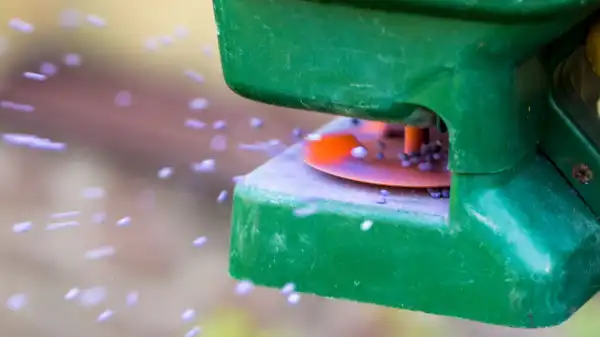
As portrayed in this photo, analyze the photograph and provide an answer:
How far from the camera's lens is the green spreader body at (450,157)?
0.84 metres

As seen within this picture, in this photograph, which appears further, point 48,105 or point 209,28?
point 48,105

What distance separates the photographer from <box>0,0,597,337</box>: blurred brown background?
7.03 ft

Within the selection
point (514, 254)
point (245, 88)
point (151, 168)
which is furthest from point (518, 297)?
point (151, 168)

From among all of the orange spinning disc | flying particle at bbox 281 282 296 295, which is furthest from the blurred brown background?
flying particle at bbox 281 282 296 295

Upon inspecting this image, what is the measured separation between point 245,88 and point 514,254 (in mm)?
248

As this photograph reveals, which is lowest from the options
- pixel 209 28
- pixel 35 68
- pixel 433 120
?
pixel 35 68

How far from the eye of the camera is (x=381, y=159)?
1.03 meters

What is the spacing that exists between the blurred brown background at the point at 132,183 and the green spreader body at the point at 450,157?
1.05 m

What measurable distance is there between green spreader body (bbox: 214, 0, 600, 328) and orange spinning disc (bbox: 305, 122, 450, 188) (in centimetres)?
1

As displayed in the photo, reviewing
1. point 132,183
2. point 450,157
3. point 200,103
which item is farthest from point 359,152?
point 132,183

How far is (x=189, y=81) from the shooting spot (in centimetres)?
223

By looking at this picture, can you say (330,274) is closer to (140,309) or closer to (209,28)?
(209,28)

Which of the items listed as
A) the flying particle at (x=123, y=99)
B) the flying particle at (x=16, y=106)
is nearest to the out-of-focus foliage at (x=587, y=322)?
the flying particle at (x=123, y=99)

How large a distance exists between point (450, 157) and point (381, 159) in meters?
0.14
